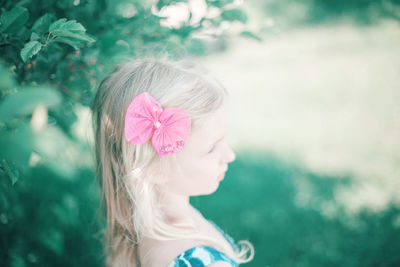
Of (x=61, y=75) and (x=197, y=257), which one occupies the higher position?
(x=61, y=75)

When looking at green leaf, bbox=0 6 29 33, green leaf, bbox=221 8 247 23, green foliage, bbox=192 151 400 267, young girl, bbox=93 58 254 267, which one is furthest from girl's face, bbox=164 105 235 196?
green foliage, bbox=192 151 400 267

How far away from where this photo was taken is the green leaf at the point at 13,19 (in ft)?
3.15

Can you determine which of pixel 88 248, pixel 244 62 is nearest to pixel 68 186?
pixel 88 248

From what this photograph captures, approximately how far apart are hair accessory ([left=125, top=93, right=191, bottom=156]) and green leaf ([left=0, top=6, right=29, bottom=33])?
424mm

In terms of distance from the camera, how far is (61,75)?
1.45 meters

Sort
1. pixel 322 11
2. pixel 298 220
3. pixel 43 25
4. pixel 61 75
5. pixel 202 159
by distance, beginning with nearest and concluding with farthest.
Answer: pixel 43 25, pixel 202 159, pixel 61 75, pixel 298 220, pixel 322 11

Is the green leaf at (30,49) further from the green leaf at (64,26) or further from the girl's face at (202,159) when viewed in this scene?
the girl's face at (202,159)

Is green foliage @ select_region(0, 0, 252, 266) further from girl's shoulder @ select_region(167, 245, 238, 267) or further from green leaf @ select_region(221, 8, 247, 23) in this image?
girl's shoulder @ select_region(167, 245, 238, 267)

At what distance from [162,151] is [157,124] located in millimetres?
101

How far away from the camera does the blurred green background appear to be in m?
1.10

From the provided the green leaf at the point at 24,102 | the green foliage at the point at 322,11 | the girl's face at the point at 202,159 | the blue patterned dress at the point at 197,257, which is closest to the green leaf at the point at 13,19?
the green leaf at the point at 24,102

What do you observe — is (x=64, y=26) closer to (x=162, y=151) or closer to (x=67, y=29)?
(x=67, y=29)

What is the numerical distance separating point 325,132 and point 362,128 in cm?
47

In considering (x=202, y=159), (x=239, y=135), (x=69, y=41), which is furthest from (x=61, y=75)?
(x=239, y=135)
